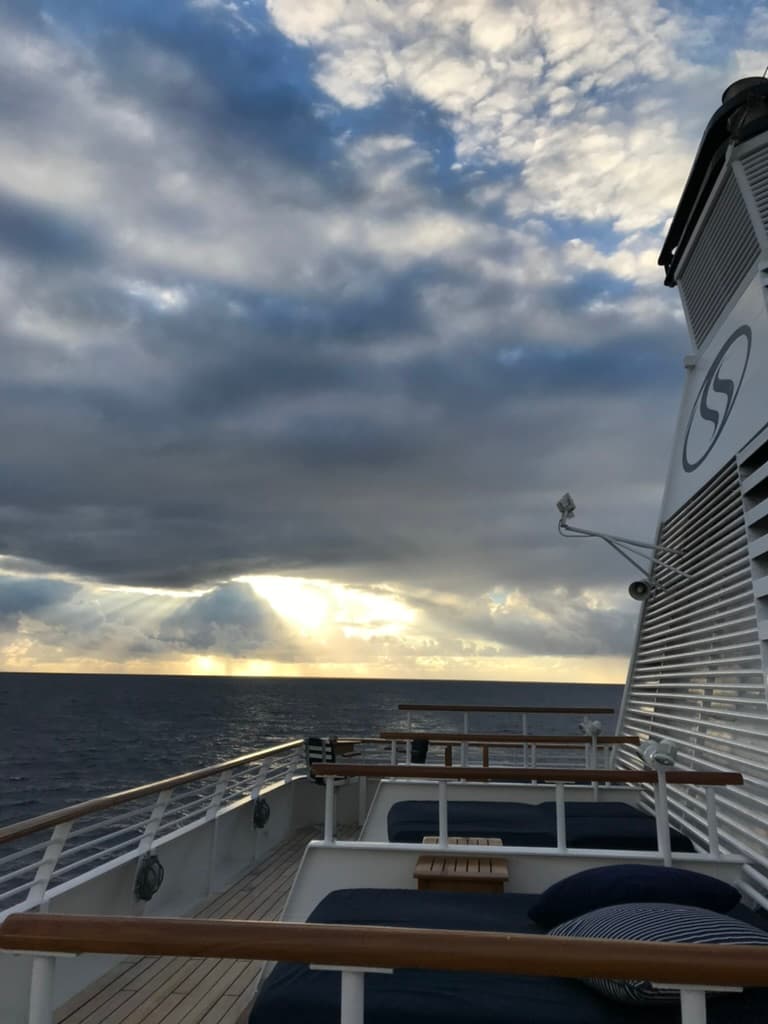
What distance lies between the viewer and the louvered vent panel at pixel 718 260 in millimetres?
7109

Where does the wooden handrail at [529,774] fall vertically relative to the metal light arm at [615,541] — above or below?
below

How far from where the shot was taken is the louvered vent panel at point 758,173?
6828mm

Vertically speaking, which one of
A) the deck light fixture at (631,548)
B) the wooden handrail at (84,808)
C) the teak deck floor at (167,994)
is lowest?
the teak deck floor at (167,994)

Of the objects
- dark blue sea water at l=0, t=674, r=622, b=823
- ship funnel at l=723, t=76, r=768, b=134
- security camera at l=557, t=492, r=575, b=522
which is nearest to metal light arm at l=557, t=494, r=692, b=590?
security camera at l=557, t=492, r=575, b=522

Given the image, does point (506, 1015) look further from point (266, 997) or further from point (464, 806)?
point (464, 806)

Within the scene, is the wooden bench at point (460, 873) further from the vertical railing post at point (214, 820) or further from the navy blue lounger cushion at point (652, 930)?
the vertical railing post at point (214, 820)

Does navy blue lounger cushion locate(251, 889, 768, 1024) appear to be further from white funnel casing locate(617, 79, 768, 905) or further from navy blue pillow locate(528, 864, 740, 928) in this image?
white funnel casing locate(617, 79, 768, 905)

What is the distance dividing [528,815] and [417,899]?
2.29 m

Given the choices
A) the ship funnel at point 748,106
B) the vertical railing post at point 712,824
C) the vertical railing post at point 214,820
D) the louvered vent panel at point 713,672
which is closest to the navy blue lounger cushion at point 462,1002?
the vertical railing post at point 712,824

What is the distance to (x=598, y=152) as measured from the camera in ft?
26.7

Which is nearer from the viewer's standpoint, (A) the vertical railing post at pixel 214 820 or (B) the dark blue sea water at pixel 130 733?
(A) the vertical railing post at pixel 214 820

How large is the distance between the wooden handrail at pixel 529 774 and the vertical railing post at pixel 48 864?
1.25 m

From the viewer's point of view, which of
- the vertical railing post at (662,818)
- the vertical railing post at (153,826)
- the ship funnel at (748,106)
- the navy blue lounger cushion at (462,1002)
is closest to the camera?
the navy blue lounger cushion at (462,1002)

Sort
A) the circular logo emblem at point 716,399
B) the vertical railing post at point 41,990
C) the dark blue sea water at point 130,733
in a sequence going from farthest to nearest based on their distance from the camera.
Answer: the dark blue sea water at point 130,733 → the circular logo emblem at point 716,399 → the vertical railing post at point 41,990
